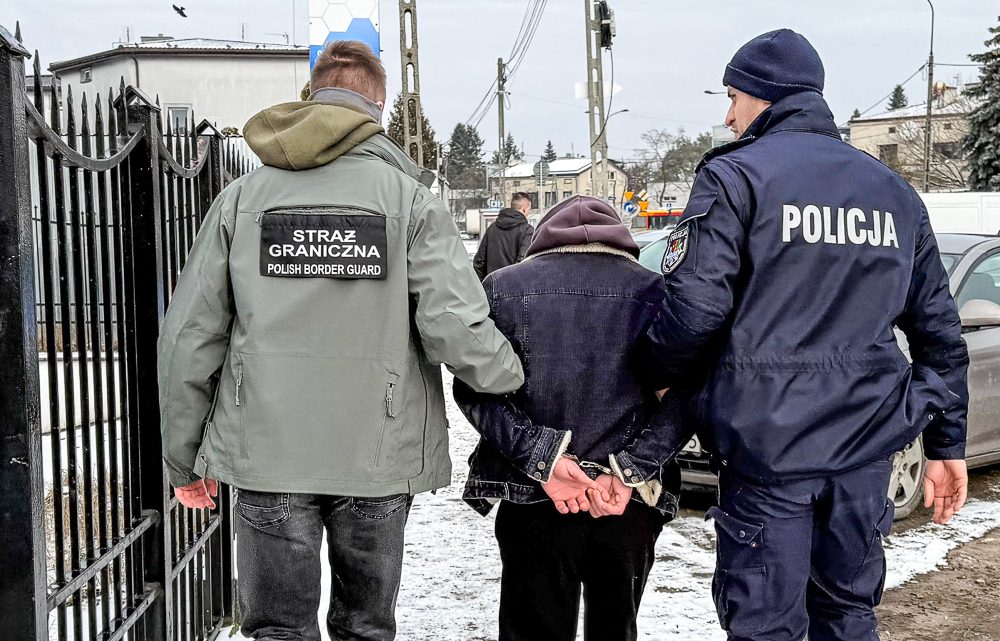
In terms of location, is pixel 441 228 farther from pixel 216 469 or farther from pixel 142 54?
pixel 142 54

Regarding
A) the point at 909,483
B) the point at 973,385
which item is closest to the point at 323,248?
the point at 909,483

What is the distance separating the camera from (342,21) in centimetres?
669

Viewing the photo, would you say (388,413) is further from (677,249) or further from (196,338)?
(677,249)

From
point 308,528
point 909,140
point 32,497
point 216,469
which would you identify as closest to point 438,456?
point 308,528

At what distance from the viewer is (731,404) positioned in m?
2.50

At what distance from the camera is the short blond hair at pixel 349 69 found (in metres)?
2.71

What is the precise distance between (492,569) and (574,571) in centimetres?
202

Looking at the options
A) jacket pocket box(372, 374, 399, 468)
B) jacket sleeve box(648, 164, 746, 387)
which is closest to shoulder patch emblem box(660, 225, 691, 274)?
jacket sleeve box(648, 164, 746, 387)

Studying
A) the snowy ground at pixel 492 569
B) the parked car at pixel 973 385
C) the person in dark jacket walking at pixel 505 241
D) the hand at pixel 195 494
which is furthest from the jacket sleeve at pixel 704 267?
the person in dark jacket walking at pixel 505 241

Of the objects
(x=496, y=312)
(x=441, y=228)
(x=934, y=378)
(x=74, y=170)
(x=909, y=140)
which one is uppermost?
(x=909, y=140)

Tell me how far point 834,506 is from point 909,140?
53274mm

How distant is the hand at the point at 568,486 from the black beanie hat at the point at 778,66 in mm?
1207

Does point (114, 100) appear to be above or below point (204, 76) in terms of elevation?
below

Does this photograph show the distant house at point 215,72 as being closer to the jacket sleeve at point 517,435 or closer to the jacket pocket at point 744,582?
the jacket sleeve at point 517,435
